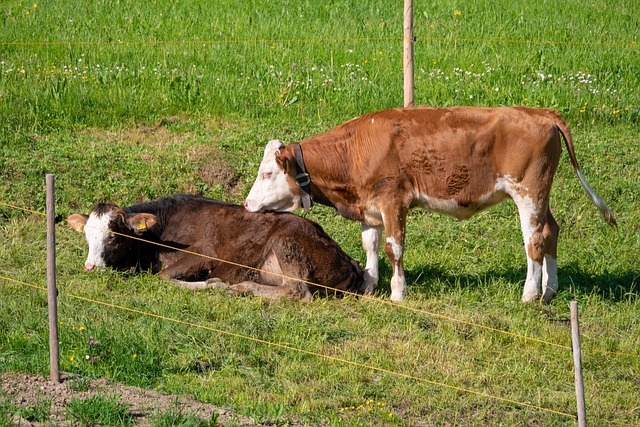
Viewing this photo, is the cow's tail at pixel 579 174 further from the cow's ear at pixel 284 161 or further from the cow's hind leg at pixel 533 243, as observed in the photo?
the cow's ear at pixel 284 161

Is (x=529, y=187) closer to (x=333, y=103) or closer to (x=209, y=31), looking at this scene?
(x=333, y=103)

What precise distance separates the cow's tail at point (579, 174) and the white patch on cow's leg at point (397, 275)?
1.85m

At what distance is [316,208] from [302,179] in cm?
209

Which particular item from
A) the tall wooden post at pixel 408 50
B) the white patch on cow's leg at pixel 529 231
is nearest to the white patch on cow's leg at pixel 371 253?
the white patch on cow's leg at pixel 529 231

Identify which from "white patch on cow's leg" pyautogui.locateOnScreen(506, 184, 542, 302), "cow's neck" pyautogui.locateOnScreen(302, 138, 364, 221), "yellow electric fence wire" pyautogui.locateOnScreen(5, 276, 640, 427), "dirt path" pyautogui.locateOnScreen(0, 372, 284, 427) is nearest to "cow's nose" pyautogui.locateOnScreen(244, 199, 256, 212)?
"cow's neck" pyautogui.locateOnScreen(302, 138, 364, 221)

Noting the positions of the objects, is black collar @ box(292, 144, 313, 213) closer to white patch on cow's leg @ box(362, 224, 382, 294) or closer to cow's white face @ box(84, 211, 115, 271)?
white patch on cow's leg @ box(362, 224, 382, 294)

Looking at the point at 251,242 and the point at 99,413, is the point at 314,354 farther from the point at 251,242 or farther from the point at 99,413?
the point at 251,242

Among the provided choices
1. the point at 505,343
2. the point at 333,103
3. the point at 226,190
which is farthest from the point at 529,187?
the point at 333,103

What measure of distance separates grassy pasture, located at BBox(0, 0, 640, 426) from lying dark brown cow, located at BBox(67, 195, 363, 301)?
0.94ft

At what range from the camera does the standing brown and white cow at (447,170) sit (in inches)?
370

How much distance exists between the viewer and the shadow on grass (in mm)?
9797

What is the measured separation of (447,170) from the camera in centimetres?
946

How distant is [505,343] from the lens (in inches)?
332

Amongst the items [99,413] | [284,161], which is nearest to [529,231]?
[284,161]
